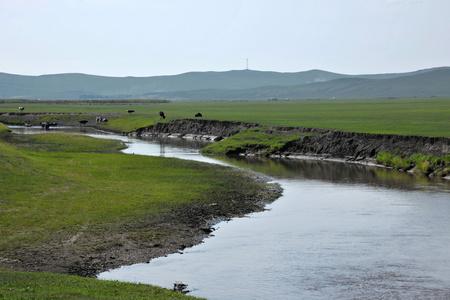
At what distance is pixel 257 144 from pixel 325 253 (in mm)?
46640

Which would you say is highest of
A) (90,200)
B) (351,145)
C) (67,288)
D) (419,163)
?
(351,145)

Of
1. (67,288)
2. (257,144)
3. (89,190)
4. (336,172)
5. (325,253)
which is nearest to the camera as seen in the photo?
(67,288)

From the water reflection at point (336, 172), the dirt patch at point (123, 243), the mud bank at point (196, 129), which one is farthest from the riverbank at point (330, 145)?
the dirt patch at point (123, 243)

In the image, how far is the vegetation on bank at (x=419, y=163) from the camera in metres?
48.6

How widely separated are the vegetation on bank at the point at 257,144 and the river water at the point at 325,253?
94.2 feet

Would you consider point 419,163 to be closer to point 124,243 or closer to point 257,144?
point 257,144

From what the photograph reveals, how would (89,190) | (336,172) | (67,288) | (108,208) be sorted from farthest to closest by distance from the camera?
(336,172) → (89,190) → (108,208) → (67,288)

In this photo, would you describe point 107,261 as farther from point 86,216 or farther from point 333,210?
point 333,210

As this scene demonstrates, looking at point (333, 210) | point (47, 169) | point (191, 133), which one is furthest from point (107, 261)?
point (191, 133)

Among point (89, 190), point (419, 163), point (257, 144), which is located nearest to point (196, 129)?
point (257, 144)

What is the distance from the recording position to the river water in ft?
67.2

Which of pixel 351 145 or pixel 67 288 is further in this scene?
pixel 351 145

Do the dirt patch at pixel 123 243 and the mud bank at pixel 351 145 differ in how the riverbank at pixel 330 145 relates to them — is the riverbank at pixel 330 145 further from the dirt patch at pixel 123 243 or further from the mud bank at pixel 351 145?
the dirt patch at pixel 123 243

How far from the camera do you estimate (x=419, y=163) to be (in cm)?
5134
